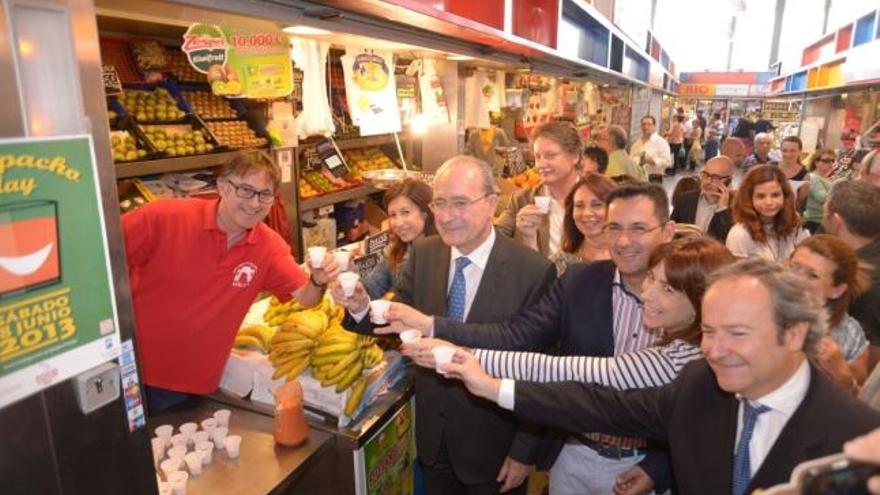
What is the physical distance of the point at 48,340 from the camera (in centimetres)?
133

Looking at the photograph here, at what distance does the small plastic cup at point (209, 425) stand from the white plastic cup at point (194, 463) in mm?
184

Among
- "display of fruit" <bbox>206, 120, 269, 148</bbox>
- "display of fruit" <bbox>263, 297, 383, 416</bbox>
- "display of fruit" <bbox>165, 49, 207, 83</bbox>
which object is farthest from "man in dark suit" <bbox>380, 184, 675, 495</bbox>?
"display of fruit" <bbox>165, 49, 207, 83</bbox>

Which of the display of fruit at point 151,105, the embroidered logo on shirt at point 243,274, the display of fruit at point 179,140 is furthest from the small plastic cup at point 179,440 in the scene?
the display of fruit at point 151,105

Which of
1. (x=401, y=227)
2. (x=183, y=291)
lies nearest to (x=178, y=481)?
(x=183, y=291)

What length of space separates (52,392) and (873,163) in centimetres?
609

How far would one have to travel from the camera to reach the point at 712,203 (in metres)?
5.32

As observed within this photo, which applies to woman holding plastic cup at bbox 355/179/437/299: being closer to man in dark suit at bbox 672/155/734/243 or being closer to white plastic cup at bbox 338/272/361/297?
white plastic cup at bbox 338/272/361/297

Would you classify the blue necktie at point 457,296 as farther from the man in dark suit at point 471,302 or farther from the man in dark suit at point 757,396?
the man in dark suit at point 757,396

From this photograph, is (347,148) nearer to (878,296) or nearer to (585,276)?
(585,276)

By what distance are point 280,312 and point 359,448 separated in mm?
1164

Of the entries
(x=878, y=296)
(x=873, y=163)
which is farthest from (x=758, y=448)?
(x=873, y=163)

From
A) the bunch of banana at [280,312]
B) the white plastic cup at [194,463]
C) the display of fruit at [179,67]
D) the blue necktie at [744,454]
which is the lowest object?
the white plastic cup at [194,463]

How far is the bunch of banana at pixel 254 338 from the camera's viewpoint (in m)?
3.12

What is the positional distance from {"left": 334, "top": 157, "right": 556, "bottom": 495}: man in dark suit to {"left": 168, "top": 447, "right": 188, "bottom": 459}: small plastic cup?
0.90m
